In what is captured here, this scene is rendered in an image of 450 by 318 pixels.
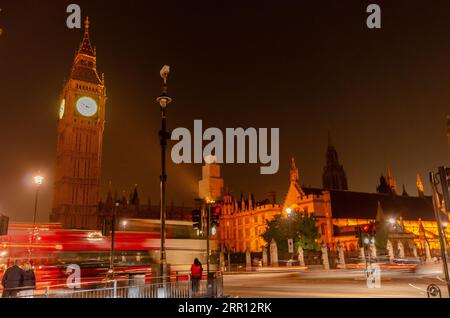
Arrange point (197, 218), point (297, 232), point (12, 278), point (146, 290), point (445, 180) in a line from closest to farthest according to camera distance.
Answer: point (445, 180)
point (12, 278)
point (146, 290)
point (197, 218)
point (297, 232)

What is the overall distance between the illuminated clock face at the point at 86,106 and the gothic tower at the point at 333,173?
69.3 meters

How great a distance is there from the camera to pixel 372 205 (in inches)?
3565

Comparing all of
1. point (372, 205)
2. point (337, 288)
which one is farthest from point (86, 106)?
point (337, 288)

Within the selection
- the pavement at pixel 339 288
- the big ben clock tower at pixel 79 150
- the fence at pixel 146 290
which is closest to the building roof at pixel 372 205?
the big ben clock tower at pixel 79 150

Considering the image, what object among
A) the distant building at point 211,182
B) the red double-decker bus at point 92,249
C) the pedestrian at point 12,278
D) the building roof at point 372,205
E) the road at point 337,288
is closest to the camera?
the pedestrian at point 12,278

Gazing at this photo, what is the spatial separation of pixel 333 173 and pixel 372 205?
32.0 m

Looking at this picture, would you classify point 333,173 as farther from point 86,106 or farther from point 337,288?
point 337,288

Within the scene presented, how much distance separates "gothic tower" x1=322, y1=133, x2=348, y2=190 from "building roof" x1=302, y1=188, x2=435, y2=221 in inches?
958

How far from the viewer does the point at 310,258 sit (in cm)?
5266

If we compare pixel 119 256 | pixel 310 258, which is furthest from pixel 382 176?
pixel 119 256

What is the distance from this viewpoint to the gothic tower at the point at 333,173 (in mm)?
120531

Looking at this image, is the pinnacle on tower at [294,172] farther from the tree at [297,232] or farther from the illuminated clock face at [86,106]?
the illuminated clock face at [86,106]

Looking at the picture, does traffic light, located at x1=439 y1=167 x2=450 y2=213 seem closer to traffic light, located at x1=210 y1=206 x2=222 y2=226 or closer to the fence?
the fence

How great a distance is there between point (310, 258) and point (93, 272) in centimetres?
3550
